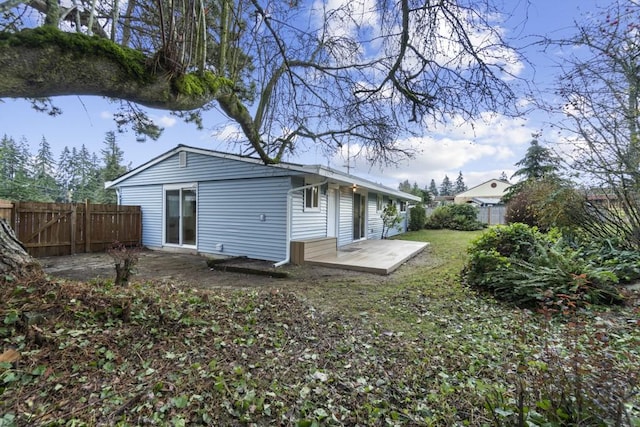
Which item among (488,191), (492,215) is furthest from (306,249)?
(488,191)

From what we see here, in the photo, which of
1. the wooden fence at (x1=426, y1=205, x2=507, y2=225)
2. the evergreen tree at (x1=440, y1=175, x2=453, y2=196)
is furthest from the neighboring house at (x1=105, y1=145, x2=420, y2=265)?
the evergreen tree at (x1=440, y1=175, x2=453, y2=196)

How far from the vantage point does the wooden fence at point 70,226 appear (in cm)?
791

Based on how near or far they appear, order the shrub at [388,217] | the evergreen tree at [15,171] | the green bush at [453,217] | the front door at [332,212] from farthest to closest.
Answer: the evergreen tree at [15,171], the green bush at [453,217], the shrub at [388,217], the front door at [332,212]

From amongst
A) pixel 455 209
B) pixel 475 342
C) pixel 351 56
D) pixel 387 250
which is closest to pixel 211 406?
pixel 475 342

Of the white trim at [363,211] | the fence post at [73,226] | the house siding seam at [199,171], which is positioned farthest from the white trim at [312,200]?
the fence post at [73,226]

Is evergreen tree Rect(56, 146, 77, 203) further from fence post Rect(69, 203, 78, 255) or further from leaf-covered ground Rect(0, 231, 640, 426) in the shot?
leaf-covered ground Rect(0, 231, 640, 426)

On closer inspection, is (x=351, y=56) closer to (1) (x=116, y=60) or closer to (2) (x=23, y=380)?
(1) (x=116, y=60)

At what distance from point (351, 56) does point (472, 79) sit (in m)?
1.96

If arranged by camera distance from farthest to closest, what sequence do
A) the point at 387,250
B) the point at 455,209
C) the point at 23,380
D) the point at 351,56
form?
1. the point at 455,209
2. the point at 387,250
3. the point at 351,56
4. the point at 23,380

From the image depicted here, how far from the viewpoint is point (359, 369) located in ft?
7.89

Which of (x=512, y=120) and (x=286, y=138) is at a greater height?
(x=286, y=138)

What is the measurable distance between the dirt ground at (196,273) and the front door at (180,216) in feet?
4.35

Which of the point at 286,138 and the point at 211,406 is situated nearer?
the point at 211,406

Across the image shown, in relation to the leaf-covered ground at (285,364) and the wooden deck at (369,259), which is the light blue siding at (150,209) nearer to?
the wooden deck at (369,259)
